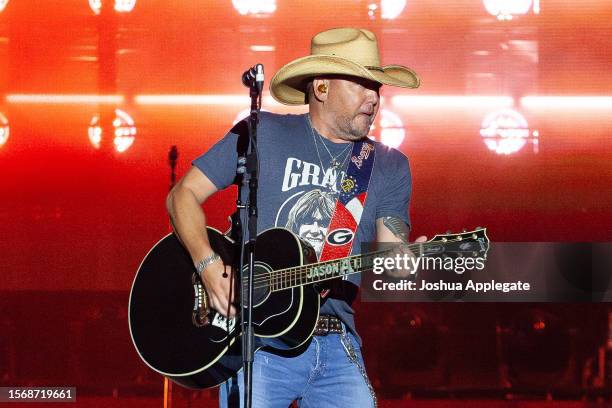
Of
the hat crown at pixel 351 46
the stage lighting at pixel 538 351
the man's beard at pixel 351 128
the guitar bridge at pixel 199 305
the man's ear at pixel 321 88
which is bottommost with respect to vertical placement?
the stage lighting at pixel 538 351

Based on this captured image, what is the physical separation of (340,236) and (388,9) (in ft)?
10.5

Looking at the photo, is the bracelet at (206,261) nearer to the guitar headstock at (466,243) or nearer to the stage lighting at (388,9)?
the guitar headstock at (466,243)

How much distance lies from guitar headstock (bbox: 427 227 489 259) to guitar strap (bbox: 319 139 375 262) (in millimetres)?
313

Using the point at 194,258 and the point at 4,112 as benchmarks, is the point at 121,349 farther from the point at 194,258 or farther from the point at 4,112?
the point at 194,258

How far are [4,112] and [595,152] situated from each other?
427 centimetres

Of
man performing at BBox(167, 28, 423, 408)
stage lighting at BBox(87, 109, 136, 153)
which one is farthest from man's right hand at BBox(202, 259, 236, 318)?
stage lighting at BBox(87, 109, 136, 153)

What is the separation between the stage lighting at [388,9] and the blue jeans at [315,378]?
3.45 m

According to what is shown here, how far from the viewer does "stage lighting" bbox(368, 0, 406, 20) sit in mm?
5941

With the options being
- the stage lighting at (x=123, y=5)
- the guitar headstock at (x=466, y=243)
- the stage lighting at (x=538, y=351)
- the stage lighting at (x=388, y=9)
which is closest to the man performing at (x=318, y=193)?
the guitar headstock at (x=466, y=243)

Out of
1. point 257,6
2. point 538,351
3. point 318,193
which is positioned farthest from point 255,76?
point 538,351

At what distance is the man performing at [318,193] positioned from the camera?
9.78 ft

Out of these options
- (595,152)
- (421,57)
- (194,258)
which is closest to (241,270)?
(194,258)

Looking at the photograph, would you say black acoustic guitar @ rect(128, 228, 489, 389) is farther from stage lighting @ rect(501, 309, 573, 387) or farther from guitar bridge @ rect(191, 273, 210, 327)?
stage lighting @ rect(501, 309, 573, 387)

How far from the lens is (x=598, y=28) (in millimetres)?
5930
